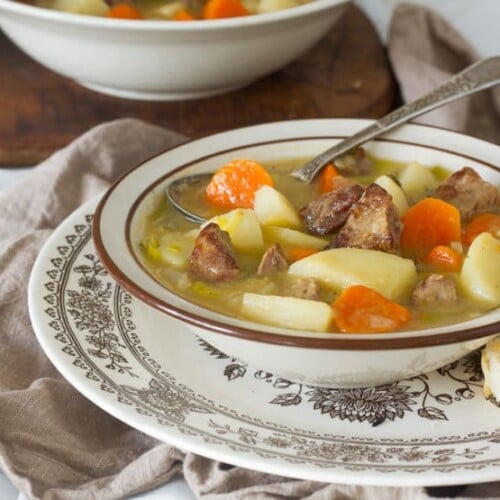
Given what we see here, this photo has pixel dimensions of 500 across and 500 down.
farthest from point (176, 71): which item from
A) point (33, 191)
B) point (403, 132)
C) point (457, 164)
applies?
point (457, 164)

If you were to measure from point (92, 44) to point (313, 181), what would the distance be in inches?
46.2

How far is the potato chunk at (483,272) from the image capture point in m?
2.04

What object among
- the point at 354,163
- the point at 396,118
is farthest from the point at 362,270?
the point at 396,118

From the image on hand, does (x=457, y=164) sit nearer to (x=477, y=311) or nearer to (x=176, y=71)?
(x=477, y=311)

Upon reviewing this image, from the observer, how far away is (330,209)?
2.25m

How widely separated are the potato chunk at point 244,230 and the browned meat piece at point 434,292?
0.38 meters

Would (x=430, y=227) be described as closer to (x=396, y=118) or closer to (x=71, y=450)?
(x=396, y=118)

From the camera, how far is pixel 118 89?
3.73 m

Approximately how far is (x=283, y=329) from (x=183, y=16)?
2.06 m

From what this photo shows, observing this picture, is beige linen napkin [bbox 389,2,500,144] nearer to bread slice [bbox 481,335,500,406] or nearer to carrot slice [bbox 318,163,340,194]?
carrot slice [bbox 318,163,340,194]

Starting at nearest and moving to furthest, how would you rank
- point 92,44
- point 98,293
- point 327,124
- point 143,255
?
point 143,255, point 98,293, point 327,124, point 92,44

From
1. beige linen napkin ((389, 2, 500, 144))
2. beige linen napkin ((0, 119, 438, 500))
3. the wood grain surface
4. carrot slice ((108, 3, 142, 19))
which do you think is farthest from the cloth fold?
beige linen napkin ((389, 2, 500, 144))

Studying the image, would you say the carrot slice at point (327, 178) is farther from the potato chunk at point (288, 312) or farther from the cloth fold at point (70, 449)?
the cloth fold at point (70, 449)

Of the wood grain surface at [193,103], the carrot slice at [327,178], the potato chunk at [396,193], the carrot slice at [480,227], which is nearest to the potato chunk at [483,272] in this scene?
the carrot slice at [480,227]
